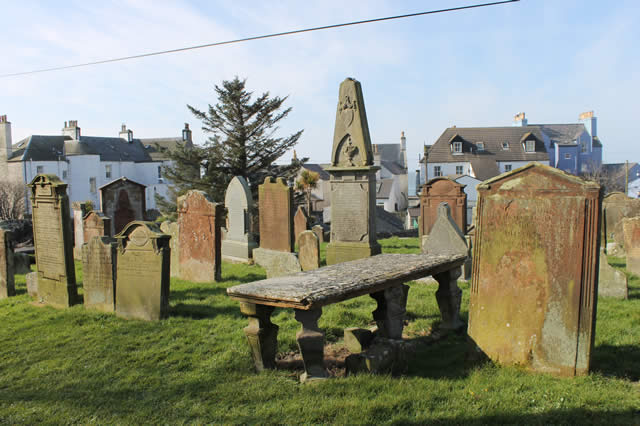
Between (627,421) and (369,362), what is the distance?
2.10 metres

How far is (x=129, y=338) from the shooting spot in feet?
21.0

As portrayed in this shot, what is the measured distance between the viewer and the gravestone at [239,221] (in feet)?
42.3

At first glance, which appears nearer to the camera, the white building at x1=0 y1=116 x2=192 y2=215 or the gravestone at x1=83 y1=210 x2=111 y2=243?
the gravestone at x1=83 y1=210 x2=111 y2=243

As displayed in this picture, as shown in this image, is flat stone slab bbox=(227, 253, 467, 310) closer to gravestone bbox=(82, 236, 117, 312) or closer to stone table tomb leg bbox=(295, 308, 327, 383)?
stone table tomb leg bbox=(295, 308, 327, 383)

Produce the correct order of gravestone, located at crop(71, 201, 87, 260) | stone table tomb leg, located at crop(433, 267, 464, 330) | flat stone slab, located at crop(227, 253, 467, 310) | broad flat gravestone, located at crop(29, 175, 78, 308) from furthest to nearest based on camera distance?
1. gravestone, located at crop(71, 201, 87, 260)
2. broad flat gravestone, located at crop(29, 175, 78, 308)
3. stone table tomb leg, located at crop(433, 267, 464, 330)
4. flat stone slab, located at crop(227, 253, 467, 310)

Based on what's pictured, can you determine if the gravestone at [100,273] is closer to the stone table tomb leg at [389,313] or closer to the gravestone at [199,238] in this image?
the gravestone at [199,238]

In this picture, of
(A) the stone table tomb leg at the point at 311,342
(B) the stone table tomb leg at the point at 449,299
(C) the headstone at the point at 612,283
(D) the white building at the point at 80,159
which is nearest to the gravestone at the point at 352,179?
(B) the stone table tomb leg at the point at 449,299

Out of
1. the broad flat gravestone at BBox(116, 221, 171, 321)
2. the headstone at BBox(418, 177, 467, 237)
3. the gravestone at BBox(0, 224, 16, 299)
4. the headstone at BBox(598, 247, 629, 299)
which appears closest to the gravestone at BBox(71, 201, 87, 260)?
the gravestone at BBox(0, 224, 16, 299)

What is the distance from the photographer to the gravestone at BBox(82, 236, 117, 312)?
7648 millimetres

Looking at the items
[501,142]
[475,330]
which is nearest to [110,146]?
[501,142]

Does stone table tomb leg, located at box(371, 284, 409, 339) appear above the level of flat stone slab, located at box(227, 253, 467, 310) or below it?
below

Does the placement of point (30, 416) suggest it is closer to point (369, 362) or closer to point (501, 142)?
point (369, 362)

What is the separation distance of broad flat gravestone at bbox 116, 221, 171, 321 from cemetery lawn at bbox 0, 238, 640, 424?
229mm

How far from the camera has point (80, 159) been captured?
4406 centimetres
